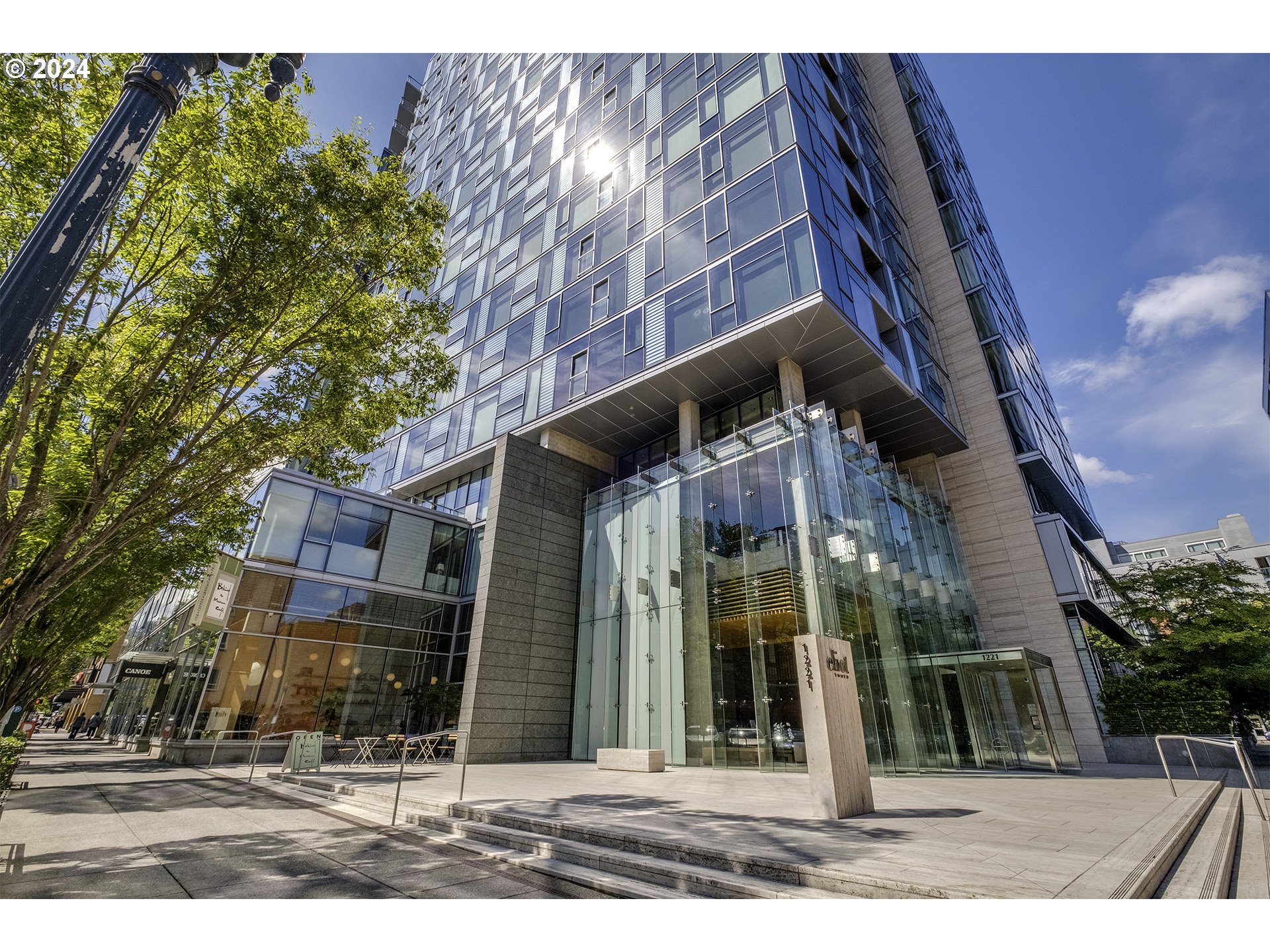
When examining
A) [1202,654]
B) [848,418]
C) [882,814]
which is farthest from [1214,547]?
[882,814]

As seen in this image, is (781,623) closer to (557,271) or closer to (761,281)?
(761,281)

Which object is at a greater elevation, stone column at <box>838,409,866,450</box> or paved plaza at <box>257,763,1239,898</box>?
stone column at <box>838,409,866,450</box>

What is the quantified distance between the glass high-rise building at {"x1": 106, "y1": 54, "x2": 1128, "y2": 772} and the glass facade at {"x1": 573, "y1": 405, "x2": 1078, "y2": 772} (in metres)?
0.09

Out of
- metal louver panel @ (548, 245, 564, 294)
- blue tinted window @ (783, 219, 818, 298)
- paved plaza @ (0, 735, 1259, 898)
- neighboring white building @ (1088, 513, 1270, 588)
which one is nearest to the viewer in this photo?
paved plaza @ (0, 735, 1259, 898)

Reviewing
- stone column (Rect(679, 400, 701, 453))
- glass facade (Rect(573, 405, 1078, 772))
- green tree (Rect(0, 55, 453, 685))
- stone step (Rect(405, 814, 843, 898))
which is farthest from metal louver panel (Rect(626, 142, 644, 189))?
stone step (Rect(405, 814, 843, 898))

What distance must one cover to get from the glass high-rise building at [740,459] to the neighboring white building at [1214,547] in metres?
51.6

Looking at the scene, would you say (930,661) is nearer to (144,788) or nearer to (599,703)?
(599,703)

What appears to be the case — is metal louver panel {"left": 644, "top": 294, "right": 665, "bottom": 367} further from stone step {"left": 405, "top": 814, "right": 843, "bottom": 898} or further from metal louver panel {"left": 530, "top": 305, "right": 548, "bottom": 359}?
stone step {"left": 405, "top": 814, "right": 843, "bottom": 898}

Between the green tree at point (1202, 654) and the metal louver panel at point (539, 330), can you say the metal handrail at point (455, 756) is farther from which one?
the green tree at point (1202, 654)

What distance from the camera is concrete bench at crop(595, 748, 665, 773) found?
532 inches

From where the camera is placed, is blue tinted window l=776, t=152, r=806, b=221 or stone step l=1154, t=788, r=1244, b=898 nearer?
stone step l=1154, t=788, r=1244, b=898

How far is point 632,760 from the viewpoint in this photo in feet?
45.6

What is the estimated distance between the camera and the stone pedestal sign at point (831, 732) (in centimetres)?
729

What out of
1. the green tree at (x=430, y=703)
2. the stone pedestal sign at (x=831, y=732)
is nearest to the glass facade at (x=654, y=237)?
the green tree at (x=430, y=703)
